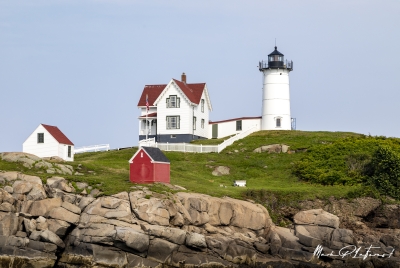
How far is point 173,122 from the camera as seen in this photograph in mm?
73500

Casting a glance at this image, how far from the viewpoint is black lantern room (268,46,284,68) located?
2936 inches

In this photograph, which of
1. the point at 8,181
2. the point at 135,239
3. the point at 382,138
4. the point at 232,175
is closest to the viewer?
the point at 135,239

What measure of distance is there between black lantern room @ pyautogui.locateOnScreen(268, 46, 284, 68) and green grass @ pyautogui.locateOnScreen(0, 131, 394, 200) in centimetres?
602

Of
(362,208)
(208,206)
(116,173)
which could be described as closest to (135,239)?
(208,206)

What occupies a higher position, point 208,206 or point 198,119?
point 198,119

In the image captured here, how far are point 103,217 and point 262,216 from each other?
955 cm

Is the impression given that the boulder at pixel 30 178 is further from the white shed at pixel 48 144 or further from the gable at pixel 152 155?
A: the white shed at pixel 48 144

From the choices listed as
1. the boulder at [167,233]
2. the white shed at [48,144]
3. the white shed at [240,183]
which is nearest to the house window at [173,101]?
the white shed at [48,144]

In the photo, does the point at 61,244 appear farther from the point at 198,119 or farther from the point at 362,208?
the point at 198,119

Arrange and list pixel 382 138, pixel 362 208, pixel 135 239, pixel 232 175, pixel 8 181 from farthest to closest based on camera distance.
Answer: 1. pixel 382 138
2. pixel 232 175
3. pixel 362 208
4. pixel 8 181
5. pixel 135 239

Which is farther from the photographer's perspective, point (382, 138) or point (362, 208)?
point (382, 138)

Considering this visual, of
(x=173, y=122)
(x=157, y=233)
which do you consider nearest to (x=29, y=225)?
(x=157, y=233)

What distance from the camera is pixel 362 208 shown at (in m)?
51.2

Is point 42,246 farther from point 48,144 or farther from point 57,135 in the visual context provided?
point 57,135
